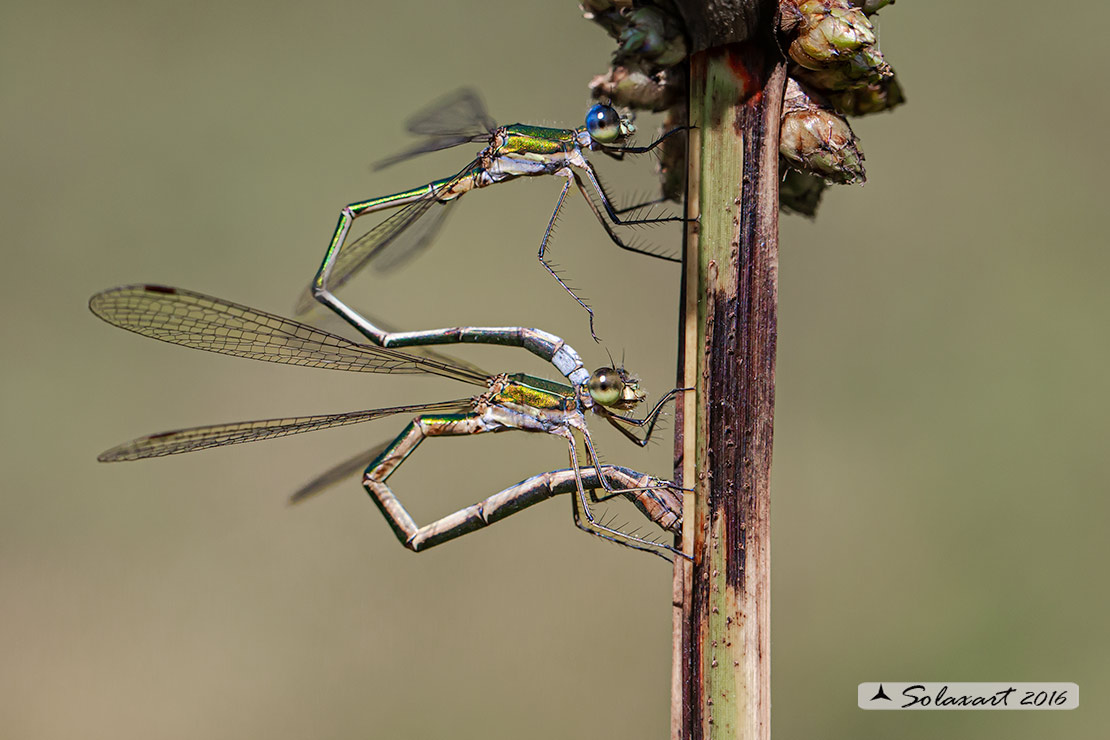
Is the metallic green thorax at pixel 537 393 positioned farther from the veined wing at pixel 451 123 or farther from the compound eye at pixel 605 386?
the veined wing at pixel 451 123

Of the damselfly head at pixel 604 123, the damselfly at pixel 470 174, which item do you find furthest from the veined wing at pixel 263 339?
the damselfly head at pixel 604 123

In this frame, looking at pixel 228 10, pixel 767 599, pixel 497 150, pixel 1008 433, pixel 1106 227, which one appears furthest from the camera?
pixel 228 10

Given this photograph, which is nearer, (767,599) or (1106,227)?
(767,599)

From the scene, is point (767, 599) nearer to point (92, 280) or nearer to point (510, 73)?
point (510, 73)

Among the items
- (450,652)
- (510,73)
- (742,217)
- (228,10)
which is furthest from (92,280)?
(742,217)

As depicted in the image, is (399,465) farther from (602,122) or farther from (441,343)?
(602,122)
